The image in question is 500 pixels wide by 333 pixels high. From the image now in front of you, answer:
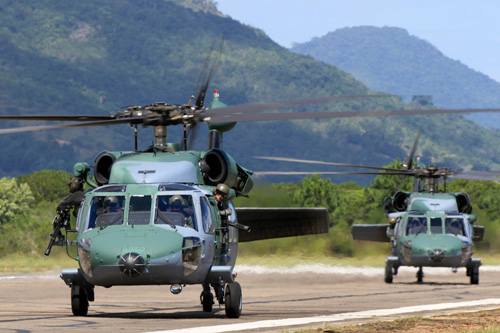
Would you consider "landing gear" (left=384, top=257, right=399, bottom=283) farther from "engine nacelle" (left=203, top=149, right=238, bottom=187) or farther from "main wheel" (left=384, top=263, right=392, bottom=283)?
"engine nacelle" (left=203, top=149, right=238, bottom=187)

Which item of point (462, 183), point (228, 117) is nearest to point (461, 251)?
point (228, 117)

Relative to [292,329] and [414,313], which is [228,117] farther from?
[414,313]

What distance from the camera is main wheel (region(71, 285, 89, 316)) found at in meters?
16.7

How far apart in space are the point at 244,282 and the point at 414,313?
17.1m

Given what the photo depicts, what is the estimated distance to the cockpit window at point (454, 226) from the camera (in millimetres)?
32562

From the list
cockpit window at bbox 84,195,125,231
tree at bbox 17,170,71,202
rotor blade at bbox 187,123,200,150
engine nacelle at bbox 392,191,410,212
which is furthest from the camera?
tree at bbox 17,170,71,202

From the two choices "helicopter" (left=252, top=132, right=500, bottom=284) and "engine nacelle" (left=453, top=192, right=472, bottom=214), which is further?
"engine nacelle" (left=453, top=192, right=472, bottom=214)

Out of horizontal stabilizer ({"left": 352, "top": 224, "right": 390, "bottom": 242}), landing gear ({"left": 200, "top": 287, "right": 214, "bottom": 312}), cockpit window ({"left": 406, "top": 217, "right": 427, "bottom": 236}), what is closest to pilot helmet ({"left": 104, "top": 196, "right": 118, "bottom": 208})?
landing gear ({"left": 200, "top": 287, "right": 214, "bottom": 312})

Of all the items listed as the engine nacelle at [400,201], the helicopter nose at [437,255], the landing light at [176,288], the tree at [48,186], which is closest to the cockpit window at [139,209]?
the landing light at [176,288]

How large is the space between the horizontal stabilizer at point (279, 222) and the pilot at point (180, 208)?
640 cm

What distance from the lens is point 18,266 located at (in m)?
48.5

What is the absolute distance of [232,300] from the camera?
642 inches

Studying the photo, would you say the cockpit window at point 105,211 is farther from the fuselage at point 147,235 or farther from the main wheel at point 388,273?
the main wheel at point 388,273

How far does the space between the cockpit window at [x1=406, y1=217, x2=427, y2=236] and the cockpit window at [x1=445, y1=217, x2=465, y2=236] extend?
77cm
